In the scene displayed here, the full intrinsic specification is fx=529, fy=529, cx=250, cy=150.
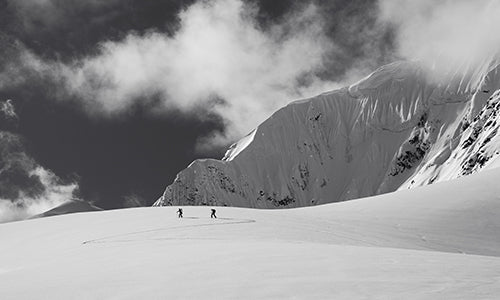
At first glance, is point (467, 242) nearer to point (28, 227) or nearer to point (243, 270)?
point (243, 270)

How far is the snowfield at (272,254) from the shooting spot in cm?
1008

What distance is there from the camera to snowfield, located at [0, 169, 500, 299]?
10.1m

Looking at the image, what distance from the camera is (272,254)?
14.6 m

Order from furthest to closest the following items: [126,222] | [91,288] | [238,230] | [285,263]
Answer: [126,222], [238,230], [285,263], [91,288]

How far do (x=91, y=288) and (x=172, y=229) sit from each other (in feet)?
53.4

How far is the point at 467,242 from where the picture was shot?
1056 inches

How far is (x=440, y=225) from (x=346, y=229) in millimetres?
5855

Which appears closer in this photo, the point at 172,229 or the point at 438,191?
the point at 172,229

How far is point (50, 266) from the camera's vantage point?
16.0 meters

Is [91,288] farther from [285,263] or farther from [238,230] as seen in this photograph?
[238,230]

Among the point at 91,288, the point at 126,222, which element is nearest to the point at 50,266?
the point at 91,288

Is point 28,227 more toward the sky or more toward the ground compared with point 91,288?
more toward the sky

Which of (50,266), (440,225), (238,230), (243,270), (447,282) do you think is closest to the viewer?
(447,282)

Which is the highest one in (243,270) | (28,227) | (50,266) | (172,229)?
(28,227)
